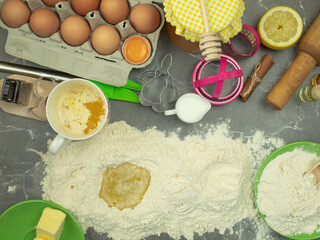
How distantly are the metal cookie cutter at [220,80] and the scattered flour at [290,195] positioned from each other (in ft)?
0.95

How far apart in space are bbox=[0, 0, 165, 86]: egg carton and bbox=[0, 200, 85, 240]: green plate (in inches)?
18.7

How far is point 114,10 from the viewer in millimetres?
1057

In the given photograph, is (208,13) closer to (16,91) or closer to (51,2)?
(51,2)

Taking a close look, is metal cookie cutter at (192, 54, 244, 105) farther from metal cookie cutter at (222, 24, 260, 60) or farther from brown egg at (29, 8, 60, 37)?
brown egg at (29, 8, 60, 37)

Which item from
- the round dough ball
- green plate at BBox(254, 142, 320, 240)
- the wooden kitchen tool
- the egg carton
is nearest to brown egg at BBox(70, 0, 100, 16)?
the egg carton

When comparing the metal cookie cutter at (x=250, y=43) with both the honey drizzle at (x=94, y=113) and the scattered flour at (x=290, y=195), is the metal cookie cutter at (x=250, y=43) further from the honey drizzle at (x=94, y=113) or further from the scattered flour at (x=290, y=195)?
the honey drizzle at (x=94, y=113)

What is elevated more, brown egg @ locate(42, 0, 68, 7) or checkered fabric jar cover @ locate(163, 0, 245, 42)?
checkered fabric jar cover @ locate(163, 0, 245, 42)

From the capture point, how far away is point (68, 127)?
1.08m

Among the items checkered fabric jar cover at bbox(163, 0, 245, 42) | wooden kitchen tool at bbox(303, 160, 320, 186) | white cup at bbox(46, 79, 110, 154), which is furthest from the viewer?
wooden kitchen tool at bbox(303, 160, 320, 186)

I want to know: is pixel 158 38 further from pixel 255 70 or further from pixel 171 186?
pixel 171 186

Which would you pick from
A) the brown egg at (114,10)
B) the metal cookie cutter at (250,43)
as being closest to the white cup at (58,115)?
the brown egg at (114,10)

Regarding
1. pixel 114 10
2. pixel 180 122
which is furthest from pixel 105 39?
pixel 180 122

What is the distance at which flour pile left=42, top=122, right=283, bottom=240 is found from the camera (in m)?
1.11

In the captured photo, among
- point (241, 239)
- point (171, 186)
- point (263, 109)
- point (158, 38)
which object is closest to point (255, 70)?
point (263, 109)
